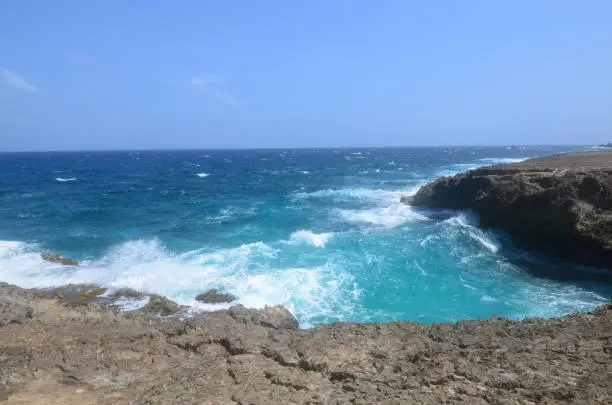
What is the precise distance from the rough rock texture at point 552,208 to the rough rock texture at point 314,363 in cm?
1228

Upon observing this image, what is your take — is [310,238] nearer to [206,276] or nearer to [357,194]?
[206,276]

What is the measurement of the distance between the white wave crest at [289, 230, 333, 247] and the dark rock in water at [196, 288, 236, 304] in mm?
8351

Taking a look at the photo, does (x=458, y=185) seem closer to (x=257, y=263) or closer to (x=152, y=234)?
(x=257, y=263)

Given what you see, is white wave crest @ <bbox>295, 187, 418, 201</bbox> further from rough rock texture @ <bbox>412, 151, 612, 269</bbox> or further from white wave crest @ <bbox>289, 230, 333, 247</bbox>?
white wave crest @ <bbox>289, 230, 333, 247</bbox>

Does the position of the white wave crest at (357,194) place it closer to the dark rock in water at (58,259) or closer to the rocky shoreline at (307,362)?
the dark rock in water at (58,259)

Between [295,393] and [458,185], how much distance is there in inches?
1087

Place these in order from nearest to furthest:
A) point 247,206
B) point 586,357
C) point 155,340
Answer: point 586,357 → point 155,340 → point 247,206

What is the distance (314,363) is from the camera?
21.4 feet

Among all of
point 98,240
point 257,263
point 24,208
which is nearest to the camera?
point 257,263

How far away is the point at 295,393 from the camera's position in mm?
5695

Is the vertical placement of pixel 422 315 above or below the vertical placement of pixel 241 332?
below

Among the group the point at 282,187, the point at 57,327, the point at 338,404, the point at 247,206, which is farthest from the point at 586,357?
the point at 282,187

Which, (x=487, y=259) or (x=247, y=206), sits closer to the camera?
(x=487, y=259)

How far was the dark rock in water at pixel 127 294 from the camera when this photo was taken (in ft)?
49.1
